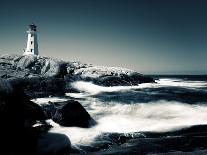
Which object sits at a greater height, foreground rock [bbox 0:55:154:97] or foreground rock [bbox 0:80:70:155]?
foreground rock [bbox 0:55:154:97]

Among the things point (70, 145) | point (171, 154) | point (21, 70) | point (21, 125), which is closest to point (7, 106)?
point (21, 125)

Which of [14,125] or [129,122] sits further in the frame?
[129,122]

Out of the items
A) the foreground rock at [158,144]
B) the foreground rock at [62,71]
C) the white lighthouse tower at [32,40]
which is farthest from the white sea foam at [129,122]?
the white lighthouse tower at [32,40]

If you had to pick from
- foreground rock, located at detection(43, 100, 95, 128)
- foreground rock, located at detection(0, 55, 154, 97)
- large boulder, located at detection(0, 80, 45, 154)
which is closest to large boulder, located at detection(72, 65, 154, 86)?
foreground rock, located at detection(0, 55, 154, 97)

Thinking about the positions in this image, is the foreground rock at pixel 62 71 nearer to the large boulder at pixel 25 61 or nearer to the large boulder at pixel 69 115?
the large boulder at pixel 25 61

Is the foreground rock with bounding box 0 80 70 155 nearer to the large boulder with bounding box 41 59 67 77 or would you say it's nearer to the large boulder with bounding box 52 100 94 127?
the large boulder with bounding box 52 100 94 127

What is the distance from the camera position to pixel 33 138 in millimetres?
10867

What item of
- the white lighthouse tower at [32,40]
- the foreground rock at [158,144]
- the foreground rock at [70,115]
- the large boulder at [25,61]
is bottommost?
the foreground rock at [158,144]

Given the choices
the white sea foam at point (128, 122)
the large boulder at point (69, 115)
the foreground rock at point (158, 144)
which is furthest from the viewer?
the large boulder at point (69, 115)

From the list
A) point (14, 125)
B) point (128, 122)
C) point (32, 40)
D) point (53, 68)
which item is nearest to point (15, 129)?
point (14, 125)

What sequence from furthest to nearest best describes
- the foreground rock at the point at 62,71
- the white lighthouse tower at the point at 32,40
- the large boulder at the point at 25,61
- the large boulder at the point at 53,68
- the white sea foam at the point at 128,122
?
the white lighthouse tower at the point at 32,40 → the large boulder at the point at 25,61 → the large boulder at the point at 53,68 → the foreground rock at the point at 62,71 → the white sea foam at the point at 128,122

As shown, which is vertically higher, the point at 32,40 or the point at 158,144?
the point at 32,40

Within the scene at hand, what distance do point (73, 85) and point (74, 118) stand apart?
2849 centimetres

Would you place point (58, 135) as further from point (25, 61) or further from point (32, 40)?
point (32, 40)
